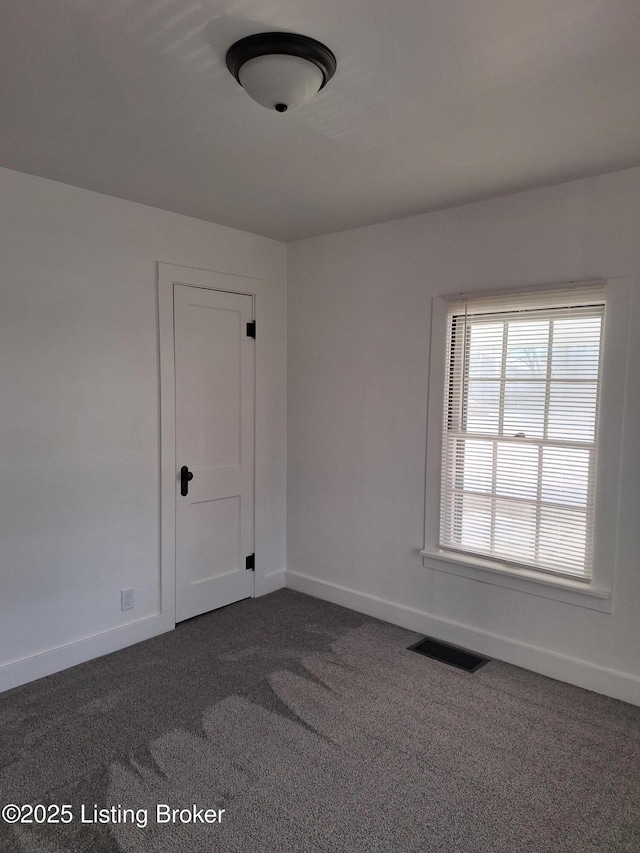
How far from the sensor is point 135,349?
334cm

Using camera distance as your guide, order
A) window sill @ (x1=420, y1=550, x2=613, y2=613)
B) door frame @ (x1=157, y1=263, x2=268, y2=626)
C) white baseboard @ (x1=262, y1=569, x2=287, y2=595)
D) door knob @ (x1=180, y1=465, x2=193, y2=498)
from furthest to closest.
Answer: white baseboard @ (x1=262, y1=569, x2=287, y2=595) → door knob @ (x1=180, y1=465, x2=193, y2=498) → door frame @ (x1=157, y1=263, x2=268, y2=626) → window sill @ (x1=420, y1=550, x2=613, y2=613)

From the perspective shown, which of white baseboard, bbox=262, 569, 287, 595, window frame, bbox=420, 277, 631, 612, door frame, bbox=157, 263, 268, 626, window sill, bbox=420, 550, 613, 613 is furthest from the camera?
white baseboard, bbox=262, 569, 287, 595

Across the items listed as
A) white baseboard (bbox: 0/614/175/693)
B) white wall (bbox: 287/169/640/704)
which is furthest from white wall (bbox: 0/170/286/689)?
white wall (bbox: 287/169/640/704)

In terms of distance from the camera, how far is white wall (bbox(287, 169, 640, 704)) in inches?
110

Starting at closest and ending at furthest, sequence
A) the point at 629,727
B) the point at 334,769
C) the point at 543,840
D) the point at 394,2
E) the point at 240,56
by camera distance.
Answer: the point at 394,2, the point at 240,56, the point at 543,840, the point at 334,769, the point at 629,727

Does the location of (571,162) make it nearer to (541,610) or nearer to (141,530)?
(541,610)

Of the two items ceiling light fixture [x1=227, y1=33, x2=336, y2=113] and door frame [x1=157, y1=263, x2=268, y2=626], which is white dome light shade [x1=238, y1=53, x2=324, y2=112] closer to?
ceiling light fixture [x1=227, y1=33, x2=336, y2=113]

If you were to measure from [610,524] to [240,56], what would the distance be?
257cm

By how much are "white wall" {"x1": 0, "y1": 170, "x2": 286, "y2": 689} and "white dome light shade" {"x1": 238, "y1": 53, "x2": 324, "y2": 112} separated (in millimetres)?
1601

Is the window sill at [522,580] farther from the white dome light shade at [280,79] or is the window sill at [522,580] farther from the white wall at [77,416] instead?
the white dome light shade at [280,79]

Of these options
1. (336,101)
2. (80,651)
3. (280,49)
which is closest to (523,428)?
(336,101)

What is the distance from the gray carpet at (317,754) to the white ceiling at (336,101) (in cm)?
256

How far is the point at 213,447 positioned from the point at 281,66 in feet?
8.17

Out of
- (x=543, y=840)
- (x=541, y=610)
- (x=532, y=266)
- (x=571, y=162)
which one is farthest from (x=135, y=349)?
(x=543, y=840)
